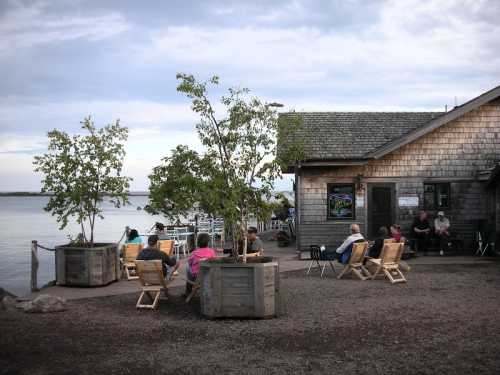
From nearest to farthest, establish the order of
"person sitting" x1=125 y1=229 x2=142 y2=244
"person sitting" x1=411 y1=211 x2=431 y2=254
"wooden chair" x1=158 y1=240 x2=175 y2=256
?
"person sitting" x1=125 y1=229 x2=142 y2=244
"wooden chair" x1=158 y1=240 x2=175 y2=256
"person sitting" x1=411 y1=211 x2=431 y2=254

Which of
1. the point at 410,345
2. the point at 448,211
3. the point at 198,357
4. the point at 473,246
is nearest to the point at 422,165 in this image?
the point at 448,211

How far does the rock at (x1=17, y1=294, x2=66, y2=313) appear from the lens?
9445 millimetres

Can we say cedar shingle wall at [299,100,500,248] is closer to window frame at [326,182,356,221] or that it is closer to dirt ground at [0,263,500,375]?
window frame at [326,182,356,221]

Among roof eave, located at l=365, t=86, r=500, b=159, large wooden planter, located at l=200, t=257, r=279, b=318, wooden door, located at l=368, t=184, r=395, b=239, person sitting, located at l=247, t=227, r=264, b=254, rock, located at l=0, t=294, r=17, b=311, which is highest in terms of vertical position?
roof eave, located at l=365, t=86, r=500, b=159

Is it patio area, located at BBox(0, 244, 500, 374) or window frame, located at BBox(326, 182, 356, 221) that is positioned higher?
window frame, located at BBox(326, 182, 356, 221)

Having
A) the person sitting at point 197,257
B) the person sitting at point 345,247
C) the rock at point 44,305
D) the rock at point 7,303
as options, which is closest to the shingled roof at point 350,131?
the person sitting at point 345,247

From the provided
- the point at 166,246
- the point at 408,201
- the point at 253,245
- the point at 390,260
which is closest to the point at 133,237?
the point at 166,246

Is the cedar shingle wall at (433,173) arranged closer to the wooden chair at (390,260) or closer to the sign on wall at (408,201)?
the sign on wall at (408,201)

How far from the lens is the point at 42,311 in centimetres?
941

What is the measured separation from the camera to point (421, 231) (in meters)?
17.8

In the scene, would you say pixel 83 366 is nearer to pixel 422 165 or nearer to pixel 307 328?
pixel 307 328

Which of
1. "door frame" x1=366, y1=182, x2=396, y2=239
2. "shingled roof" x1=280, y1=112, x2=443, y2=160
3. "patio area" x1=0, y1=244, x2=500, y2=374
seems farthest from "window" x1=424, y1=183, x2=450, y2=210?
"patio area" x1=0, y1=244, x2=500, y2=374

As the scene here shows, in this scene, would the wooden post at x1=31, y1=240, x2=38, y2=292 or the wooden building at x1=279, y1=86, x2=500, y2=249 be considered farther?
the wooden building at x1=279, y1=86, x2=500, y2=249

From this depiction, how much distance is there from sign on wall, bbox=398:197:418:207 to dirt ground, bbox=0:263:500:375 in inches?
298
